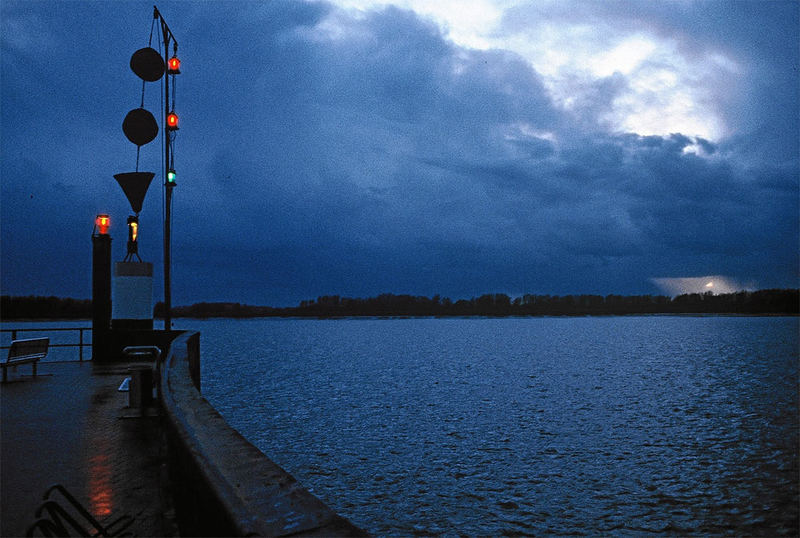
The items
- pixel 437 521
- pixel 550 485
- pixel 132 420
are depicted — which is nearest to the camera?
pixel 132 420

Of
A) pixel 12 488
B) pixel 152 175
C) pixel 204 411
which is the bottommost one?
pixel 12 488

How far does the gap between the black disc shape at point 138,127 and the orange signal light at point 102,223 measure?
4.85 meters

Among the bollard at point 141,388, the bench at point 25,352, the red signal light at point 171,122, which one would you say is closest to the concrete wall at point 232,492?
the bollard at point 141,388

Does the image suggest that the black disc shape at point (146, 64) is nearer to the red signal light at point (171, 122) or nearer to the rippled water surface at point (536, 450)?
the red signal light at point (171, 122)

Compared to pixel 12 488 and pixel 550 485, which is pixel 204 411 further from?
pixel 550 485

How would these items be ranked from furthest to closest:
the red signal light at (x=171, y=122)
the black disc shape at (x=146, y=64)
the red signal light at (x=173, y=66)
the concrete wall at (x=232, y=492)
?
the red signal light at (x=173, y=66), the red signal light at (x=171, y=122), the black disc shape at (x=146, y=64), the concrete wall at (x=232, y=492)

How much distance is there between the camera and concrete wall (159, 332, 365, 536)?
251cm

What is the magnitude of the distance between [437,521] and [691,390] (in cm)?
2968

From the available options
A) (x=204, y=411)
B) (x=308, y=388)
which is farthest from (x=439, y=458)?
(x=308, y=388)

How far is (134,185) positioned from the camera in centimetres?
1492

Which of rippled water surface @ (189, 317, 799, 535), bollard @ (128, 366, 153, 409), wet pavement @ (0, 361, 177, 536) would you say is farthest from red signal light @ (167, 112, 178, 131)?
rippled water surface @ (189, 317, 799, 535)

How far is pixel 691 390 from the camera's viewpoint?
36.2 metres

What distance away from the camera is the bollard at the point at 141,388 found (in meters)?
9.17

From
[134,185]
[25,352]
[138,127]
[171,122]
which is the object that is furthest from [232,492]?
[171,122]
